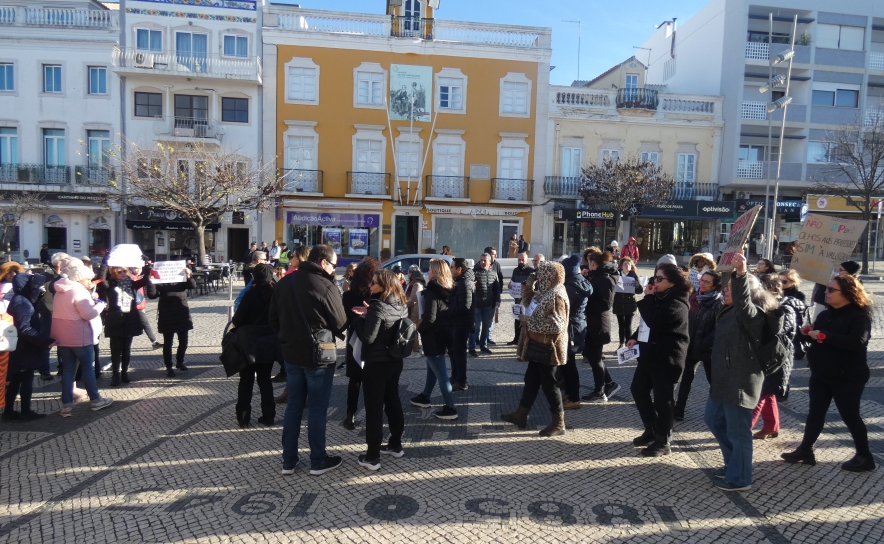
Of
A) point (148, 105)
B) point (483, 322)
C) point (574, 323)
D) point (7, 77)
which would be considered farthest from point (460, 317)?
point (7, 77)

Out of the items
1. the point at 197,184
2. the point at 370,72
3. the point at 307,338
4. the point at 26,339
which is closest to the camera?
the point at 307,338

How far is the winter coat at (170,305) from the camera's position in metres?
7.31

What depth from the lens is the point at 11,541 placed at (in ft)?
11.8

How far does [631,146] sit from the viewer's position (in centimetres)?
2650

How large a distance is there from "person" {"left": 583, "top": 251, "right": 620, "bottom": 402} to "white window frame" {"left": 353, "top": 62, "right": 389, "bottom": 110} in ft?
67.5

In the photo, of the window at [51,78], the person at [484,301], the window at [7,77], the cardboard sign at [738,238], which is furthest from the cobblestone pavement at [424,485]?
the window at [7,77]

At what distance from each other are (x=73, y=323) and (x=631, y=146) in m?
25.1

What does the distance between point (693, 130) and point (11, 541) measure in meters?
28.9

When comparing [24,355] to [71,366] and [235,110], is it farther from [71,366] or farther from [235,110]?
[235,110]

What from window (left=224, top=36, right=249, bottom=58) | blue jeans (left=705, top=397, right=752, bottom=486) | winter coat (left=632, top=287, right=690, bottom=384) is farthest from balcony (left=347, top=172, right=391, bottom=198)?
blue jeans (left=705, top=397, right=752, bottom=486)

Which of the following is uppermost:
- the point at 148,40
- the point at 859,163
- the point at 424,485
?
the point at 148,40

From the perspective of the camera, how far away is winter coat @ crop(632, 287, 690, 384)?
476cm

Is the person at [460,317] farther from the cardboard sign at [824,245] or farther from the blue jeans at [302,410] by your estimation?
the cardboard sign at [824,245]

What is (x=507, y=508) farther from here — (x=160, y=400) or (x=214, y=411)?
(x=160, y=400)
